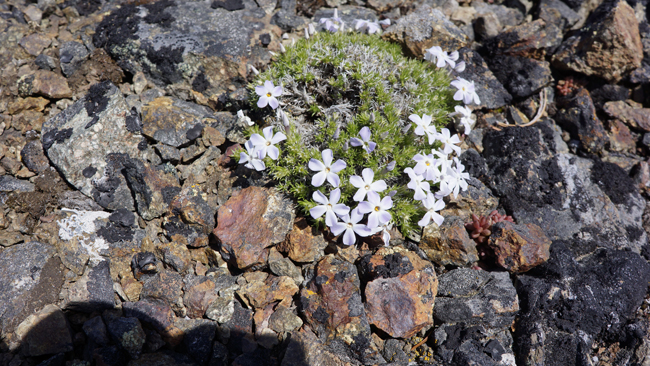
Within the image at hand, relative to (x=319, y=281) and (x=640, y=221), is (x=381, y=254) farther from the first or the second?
(x=640, y=221)

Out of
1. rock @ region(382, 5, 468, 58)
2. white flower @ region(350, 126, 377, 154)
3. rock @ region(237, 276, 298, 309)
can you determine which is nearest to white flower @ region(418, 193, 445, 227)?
white flower @ region(350, 126, 377, 154)

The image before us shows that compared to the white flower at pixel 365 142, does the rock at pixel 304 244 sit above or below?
below

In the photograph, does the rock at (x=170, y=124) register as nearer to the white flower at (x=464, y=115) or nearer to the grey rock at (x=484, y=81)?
the white flower at (x=464, y=115)

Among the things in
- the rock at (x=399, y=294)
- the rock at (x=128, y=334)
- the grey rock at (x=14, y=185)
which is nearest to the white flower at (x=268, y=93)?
the rock at (x=399, y=294)

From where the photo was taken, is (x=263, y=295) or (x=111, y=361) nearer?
(x=111, y=361)

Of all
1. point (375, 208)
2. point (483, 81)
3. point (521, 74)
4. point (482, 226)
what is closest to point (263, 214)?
point (375, 208)

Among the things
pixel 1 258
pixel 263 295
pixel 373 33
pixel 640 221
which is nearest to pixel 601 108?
pixel 640 221
